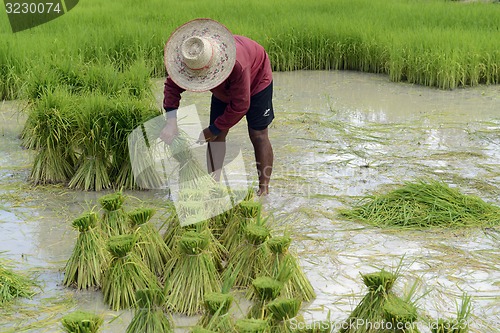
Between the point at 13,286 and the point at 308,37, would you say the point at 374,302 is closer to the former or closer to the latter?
the point at 13,286

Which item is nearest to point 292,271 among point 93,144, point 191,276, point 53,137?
point 191,276

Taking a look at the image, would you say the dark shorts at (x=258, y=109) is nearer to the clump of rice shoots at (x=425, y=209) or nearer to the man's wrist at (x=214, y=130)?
the man's wrist at (x=214, y=130)

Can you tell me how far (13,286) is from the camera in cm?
291

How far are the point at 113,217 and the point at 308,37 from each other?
5.59 meters

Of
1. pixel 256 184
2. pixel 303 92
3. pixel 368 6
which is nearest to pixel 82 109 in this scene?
pixel 256 184

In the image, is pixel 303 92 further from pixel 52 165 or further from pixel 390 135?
pixel 52 165

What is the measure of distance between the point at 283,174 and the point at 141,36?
3866 mm

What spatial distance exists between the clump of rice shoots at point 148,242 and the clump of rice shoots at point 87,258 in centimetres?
17

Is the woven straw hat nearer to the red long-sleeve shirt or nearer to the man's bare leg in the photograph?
the red long-sleeve shirt

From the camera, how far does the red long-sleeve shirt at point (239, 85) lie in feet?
12.2

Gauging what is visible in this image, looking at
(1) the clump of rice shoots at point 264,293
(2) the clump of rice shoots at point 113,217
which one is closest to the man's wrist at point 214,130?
(2) the clump of rice shoots at point 113,217

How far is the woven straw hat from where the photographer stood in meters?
3.56

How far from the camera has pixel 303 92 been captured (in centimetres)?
721

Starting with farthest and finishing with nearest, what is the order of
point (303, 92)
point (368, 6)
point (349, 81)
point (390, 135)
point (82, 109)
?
point (368, 6) < point (349, 81) < point (303, 92) < point (390, 135) < point (82, 109)
